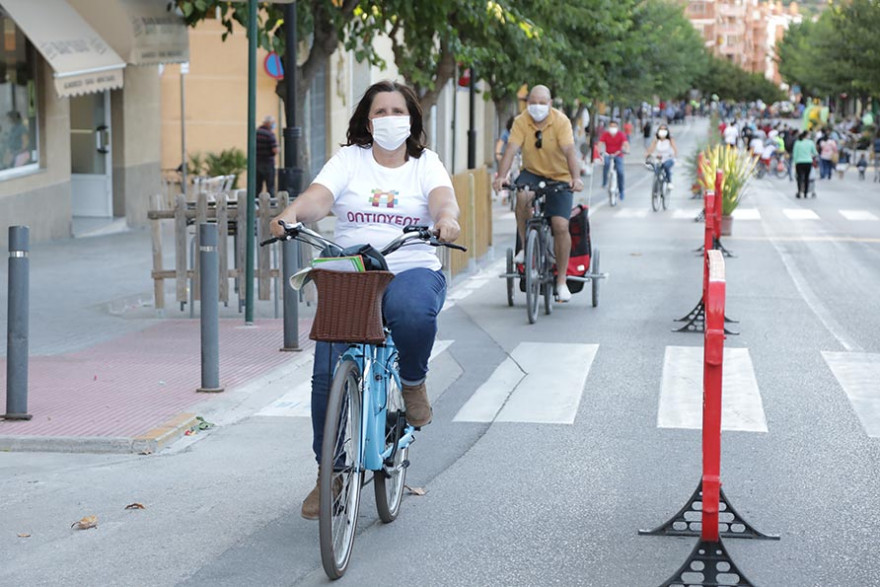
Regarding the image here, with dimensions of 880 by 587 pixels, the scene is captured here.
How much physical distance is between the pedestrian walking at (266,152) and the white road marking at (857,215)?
11.3 m

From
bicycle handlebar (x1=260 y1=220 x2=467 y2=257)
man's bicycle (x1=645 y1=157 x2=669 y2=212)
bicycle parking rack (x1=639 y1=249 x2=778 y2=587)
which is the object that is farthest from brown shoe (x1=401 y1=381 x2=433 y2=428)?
man's bicycle (x1=645 y1=157 x2=669 y2=212)

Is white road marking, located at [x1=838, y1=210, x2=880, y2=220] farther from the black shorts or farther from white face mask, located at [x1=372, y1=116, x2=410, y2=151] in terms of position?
white face mask, located at [x1=372, y1=116, x2=410, y2=151]

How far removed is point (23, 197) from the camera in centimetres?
2047

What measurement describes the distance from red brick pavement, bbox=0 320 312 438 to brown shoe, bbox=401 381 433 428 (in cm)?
236

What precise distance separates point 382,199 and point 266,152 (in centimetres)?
2082

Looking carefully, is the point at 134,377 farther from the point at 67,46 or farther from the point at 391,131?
the point at 67,46

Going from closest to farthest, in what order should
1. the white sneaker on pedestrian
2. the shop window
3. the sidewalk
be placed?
the sidewalk, the white sneaker on pedestrian, the shop window

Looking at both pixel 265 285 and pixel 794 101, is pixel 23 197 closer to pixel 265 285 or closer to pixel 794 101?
pixel 265 285

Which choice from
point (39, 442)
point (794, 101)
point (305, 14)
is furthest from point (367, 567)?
point (794, 101)

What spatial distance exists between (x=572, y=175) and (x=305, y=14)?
15.6ft

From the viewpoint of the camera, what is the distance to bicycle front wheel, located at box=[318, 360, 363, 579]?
17.3 feet

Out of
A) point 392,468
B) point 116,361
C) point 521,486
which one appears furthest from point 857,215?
point 392,468

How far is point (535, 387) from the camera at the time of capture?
32.3 feet

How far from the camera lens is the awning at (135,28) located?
21.5 m
